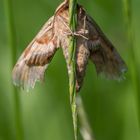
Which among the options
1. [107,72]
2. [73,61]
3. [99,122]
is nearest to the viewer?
[73,61]

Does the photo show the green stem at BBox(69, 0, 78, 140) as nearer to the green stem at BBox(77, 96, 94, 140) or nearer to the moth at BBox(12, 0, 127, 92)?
the moth at BBox(12, 0, 127, 92)

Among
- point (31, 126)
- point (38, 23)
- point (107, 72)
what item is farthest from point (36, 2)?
point (107, 72)

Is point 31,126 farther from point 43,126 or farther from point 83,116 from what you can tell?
point 83,116

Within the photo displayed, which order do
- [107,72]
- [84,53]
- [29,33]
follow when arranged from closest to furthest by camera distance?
[84,53], [107,72], [29,33]

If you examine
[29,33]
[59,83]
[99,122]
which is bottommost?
[99,122]

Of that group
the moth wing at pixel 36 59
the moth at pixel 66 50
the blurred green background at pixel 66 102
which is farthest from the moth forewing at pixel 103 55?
the blurred green background at pixel 66 102

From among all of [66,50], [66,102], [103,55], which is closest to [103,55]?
[103,55]

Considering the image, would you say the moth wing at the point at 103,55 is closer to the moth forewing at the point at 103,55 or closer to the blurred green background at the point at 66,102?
the moth forewing at the point at 103,55

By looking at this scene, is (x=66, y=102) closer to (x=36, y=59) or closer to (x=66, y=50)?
(x=36, y=59)
